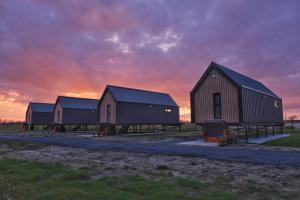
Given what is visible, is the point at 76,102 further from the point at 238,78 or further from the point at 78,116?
the point at 238,78

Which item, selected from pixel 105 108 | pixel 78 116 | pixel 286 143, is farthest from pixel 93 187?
pixel 78 116

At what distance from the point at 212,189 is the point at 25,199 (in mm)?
4665

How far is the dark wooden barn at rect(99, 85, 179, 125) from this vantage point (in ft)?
109

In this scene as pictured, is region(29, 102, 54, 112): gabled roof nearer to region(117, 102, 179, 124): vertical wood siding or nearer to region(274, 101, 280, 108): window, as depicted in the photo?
region(117, 102, 179, 124): vertical wood siding

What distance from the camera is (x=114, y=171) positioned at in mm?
8633

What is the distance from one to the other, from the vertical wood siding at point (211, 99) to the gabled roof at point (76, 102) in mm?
31171

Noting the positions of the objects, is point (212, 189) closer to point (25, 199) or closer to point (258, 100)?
point (25, 199)

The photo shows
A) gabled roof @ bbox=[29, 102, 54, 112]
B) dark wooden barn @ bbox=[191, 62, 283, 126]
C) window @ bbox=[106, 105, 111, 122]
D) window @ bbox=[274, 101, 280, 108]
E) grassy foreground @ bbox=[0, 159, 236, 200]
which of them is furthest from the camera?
gabled roof @ bbox=[29, 102, 54, 112]

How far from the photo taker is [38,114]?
5669 cm

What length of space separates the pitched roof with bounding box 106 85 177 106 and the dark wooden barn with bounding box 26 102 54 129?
30288mm

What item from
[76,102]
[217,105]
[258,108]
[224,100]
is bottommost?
[258,108]

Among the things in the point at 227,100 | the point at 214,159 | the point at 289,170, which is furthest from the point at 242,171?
the point at 227,100

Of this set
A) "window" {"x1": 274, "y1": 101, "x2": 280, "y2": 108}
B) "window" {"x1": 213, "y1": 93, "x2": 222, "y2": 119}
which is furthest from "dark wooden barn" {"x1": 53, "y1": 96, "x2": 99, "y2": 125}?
"window" {"x1": 274, "y1": 101, "x2": 280, "y2": 108}

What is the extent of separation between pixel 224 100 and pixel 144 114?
1675cm
